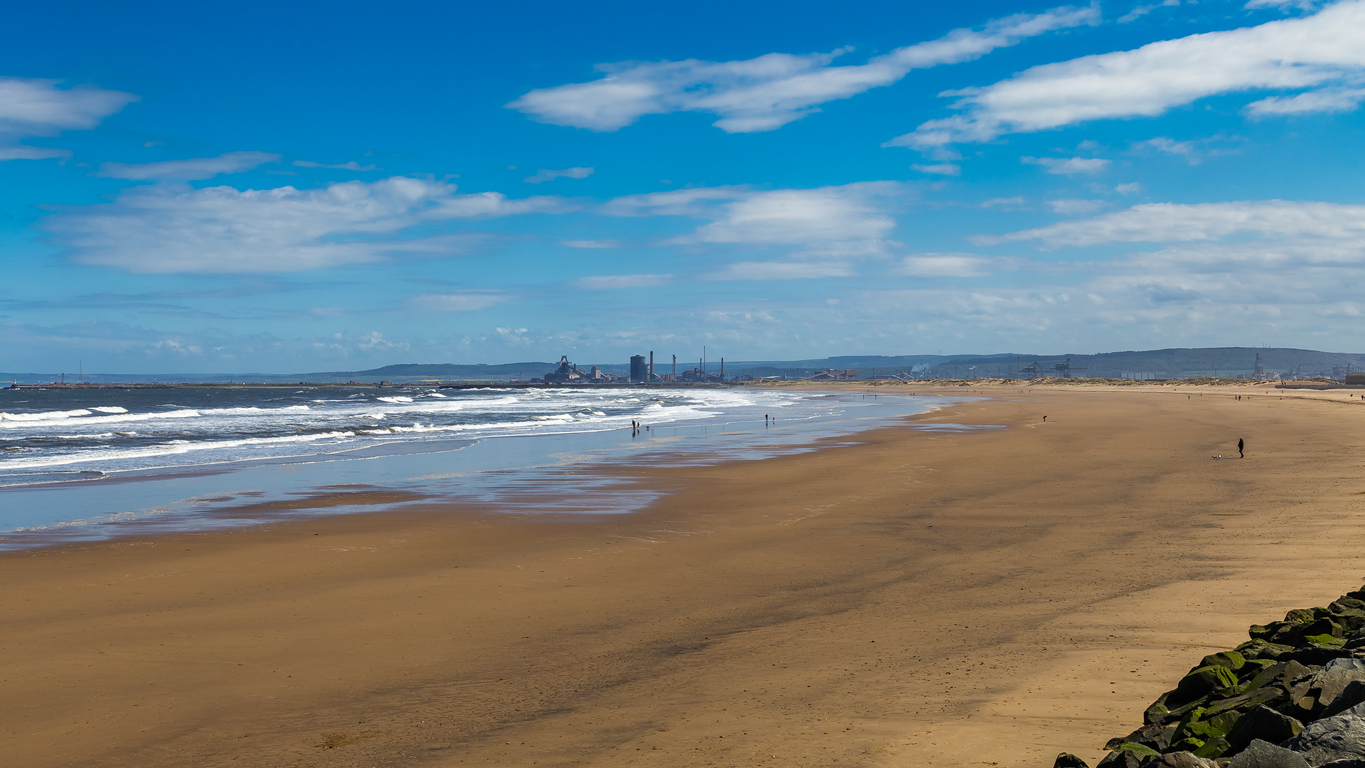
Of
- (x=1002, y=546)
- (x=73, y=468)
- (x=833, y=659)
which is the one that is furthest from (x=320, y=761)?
(x=73, y=468)

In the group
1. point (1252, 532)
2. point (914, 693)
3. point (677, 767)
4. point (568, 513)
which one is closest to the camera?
point (677, 767)

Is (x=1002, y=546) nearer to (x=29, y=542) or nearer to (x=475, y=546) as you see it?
(x=475, y=546)

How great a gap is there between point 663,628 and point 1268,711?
5253mm

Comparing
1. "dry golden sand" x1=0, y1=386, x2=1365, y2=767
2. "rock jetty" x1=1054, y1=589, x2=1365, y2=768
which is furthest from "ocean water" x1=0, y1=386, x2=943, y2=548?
"rock jetty" x1=1054, y1=589, x2=1365, y2=768

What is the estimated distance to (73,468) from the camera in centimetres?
2406

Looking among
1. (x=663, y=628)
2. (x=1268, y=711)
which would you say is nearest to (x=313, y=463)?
(x=663, y=628)

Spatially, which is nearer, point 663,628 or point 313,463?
point 663,628

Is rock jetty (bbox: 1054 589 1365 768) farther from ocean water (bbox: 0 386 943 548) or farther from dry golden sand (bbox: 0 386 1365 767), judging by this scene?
ocean water (bbox: 0 386 943 548)

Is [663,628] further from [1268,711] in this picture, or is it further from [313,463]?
[313,463]

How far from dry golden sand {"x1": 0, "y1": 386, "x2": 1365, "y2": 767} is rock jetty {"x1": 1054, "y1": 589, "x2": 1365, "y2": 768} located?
1.57 feet

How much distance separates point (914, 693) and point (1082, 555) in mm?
6018

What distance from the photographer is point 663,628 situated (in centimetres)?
829

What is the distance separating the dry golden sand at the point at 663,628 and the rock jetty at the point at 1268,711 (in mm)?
478

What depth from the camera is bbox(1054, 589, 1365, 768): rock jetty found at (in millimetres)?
3649
